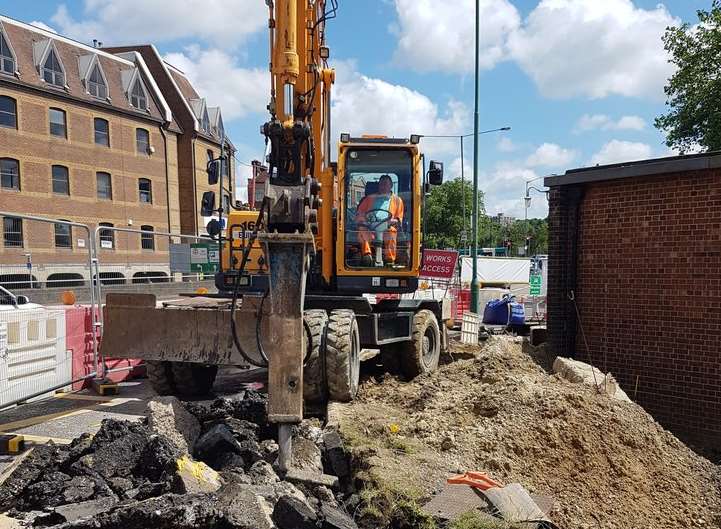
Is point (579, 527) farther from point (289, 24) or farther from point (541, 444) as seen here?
point (289, 24)

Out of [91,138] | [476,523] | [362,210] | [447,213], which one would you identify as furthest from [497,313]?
[447,213]

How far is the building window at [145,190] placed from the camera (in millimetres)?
36662

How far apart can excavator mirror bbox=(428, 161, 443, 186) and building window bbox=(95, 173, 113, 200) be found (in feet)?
99.7

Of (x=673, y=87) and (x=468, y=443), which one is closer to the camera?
(x=468, y=443)

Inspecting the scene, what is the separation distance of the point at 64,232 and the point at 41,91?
24.5 metres

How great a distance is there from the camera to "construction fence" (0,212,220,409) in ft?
22.2

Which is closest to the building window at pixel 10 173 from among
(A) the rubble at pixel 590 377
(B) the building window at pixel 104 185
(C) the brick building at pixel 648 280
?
(B) the building window at pixel 104 185

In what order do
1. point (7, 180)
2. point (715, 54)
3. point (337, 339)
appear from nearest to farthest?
point (337, 339), point (715, 54), point (7, 180)

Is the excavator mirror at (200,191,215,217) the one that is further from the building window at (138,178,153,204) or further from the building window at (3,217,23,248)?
the building window at (138,178,153,204)

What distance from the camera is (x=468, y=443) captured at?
5.26 m

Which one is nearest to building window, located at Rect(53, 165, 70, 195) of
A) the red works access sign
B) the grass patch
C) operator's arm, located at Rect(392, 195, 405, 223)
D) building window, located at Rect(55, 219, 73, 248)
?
building window, located at Rect(55, 219, 73, 248)

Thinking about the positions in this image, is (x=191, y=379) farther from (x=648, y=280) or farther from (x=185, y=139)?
(x=185, y=139)

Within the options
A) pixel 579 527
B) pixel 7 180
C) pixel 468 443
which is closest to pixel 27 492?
pixel 468 443

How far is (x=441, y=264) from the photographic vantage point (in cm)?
1656
